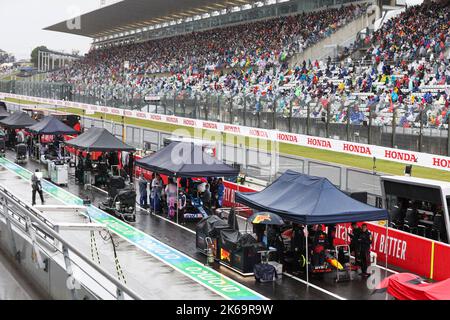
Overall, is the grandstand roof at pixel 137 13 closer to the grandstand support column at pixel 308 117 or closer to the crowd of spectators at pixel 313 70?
the crowd of spectators at pixel 313 70

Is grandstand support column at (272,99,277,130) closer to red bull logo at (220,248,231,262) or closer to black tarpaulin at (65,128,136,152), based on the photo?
black tarpaulin at (65,128,136,152)

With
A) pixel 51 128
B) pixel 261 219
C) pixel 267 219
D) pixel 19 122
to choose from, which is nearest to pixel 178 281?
pixel 261 219

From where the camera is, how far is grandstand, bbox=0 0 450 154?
26516 mm

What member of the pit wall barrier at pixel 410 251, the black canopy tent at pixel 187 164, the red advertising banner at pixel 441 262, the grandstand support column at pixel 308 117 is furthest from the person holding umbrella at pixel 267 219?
the grandstand support column at pixel 308 117

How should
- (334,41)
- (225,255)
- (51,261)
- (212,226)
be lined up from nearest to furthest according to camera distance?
(51,261) < (225,255) < (212,226) < (334,41)

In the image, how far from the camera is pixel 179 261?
16797 mm

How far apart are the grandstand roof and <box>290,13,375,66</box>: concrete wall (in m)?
17.0

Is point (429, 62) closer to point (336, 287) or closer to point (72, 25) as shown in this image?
point (336, 287)

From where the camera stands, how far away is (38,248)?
33.9 ft

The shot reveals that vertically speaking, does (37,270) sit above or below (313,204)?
below

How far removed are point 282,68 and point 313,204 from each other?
112 ft

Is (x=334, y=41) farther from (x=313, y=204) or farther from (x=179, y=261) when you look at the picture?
(x=313, y=204)

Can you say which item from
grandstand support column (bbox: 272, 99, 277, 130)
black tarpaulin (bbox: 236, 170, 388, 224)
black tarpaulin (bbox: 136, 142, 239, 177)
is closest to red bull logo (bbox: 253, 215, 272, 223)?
black tarpaulin (bbox: 236, 170, 388, 224)
